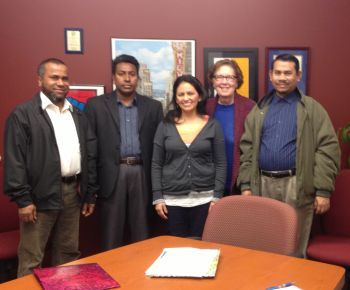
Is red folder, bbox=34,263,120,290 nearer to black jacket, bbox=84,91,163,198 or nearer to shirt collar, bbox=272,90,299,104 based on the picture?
black jacket, bbox=84,91,163,198

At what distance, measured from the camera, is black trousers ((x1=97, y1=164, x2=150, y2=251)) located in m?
2.84

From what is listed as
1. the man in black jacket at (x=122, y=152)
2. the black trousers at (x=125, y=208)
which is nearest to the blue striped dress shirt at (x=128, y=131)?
the man in black jacket at (x=122, y=152)

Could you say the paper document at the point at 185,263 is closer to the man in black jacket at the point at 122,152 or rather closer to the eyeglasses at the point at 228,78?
the man in black jacket at the point at 122,152

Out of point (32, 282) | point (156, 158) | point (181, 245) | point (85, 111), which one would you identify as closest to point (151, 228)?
point (156, 158)

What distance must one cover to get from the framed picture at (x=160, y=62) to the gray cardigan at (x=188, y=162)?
0.60 m

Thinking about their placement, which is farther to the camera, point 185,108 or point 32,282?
point 185,108

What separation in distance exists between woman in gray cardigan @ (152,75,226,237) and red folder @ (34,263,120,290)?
3.95 ft

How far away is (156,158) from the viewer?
2762mm

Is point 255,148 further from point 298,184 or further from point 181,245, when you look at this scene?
point 181,245

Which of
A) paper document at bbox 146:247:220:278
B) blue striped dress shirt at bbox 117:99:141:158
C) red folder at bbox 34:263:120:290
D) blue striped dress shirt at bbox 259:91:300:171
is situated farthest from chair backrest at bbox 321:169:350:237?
red folder at bbox 34:263:120:290

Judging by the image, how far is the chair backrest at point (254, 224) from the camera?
181 centimetres

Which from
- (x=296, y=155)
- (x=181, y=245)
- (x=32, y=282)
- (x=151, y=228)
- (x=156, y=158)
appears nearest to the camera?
(x=32, y=282)

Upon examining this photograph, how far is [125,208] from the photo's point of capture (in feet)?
9.51

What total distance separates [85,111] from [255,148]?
1.16 meters
